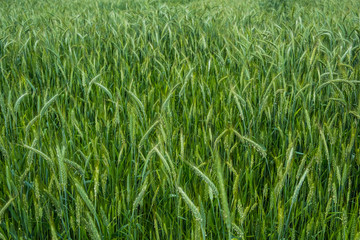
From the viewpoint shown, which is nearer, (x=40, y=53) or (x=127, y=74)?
(x=127, y=74)

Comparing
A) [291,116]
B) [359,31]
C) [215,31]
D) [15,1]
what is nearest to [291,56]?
[359,31]

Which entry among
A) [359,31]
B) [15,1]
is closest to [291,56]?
[359,31]

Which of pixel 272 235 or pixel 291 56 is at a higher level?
pixel 291 56

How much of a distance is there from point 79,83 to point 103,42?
0.84 m

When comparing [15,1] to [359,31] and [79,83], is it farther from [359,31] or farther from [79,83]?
[359,31]

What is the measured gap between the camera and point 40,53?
239 cm

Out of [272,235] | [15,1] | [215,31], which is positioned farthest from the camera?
[15,1]

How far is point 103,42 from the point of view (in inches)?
100

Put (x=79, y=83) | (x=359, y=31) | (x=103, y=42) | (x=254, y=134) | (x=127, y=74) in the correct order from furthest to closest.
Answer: (x=103, y=42) → (x=359, y=31) → (x=127, y=74) → (x=79, y=83) → (x=254, y=134)

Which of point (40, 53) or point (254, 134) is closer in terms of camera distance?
point (254, 134)

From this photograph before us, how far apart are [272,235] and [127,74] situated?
1.31 meters

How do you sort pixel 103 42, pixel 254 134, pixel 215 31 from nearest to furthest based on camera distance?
pixel 254 134 → pixel 103 42 → pixel 215 31

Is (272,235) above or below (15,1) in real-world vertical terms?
below

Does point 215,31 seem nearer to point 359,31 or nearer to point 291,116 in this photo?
point 359,31
